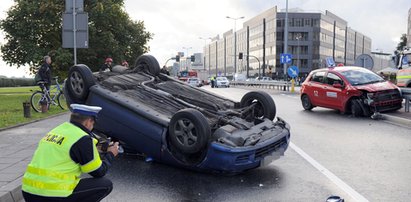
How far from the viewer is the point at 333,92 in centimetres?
1316

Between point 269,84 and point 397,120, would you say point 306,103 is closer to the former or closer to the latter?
point 397,120

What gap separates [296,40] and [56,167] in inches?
3799

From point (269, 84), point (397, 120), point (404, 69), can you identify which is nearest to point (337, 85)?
point (397, 120)

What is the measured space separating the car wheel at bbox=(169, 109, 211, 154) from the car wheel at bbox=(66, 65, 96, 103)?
1.86 meters

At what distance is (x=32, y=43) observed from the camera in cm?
2756

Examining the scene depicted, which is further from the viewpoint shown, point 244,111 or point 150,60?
point 150,60

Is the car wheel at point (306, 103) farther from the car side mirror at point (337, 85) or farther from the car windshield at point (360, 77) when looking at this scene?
the car windshield at point (360, 77)

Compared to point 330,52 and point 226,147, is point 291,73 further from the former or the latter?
point 330,52

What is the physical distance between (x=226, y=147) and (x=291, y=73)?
2834 centimetres

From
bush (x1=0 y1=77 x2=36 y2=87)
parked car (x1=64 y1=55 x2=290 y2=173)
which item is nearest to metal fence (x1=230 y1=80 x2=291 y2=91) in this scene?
parked car (x1=64 y1=55 x2=290 y2=173)

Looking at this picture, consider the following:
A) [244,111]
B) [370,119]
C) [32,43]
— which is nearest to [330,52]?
[32,43]

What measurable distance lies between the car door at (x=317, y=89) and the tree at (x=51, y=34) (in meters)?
16.9

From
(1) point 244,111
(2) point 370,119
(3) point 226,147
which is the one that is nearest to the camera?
(3) point 226,147

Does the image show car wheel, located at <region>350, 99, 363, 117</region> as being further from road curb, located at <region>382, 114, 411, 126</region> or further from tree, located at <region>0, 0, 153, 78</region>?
tree, located at <region>0, 0, 153, 78</region>
